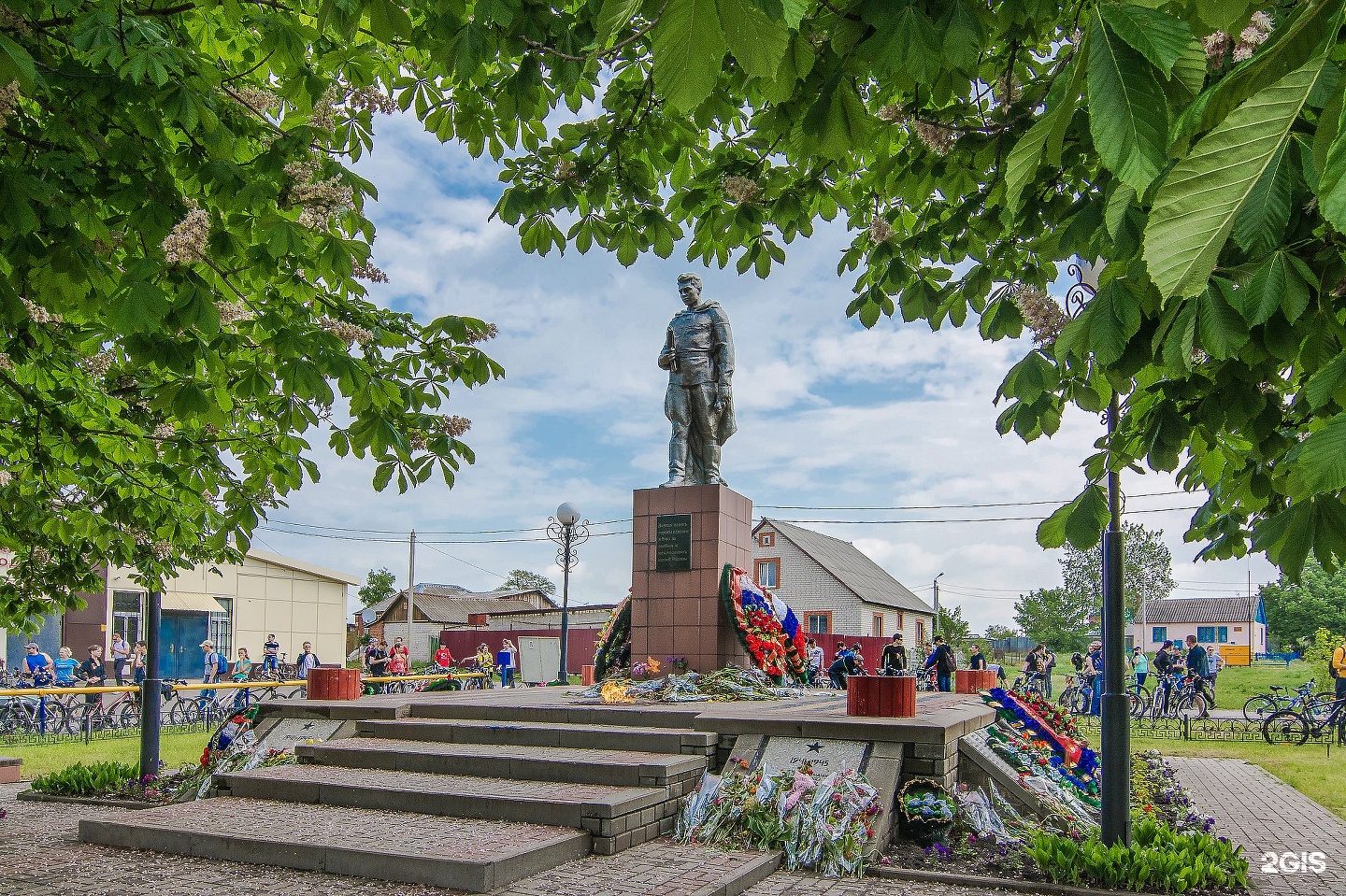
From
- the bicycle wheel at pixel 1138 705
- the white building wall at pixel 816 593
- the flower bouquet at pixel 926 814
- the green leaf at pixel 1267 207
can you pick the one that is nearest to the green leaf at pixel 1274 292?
the green leaf at pixel 1267 207

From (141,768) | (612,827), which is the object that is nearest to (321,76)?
(612,827)

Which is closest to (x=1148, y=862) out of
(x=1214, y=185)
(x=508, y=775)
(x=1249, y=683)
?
(x=508, y=775)

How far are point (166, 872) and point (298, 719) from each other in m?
3.66

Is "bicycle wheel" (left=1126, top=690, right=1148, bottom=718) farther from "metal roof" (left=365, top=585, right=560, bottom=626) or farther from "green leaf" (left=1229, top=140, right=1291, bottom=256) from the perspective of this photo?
"metal roof" (left=365, top=585, right=560, bottom=626)

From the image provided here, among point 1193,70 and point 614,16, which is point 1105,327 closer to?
point 1193,70

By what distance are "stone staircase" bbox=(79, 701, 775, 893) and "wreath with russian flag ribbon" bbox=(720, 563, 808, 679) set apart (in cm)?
297

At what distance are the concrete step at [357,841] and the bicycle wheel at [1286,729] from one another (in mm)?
12929

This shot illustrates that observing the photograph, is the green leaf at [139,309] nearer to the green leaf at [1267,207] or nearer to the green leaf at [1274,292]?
the green leaf at [1274,292]

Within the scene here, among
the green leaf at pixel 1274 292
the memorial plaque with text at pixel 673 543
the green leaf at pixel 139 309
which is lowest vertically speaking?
the memorial plaque with text at pixel 673 543

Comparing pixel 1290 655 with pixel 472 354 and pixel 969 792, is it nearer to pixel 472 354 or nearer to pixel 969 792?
pixel 969 792

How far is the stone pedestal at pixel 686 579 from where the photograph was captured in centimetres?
1185

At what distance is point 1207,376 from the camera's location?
316cm

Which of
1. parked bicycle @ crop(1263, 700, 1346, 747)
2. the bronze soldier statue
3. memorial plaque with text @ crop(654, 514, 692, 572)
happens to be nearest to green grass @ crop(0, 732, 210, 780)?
memorial plaque with text @ crop(654, 514, 692, 572)

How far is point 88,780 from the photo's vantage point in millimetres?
10062
